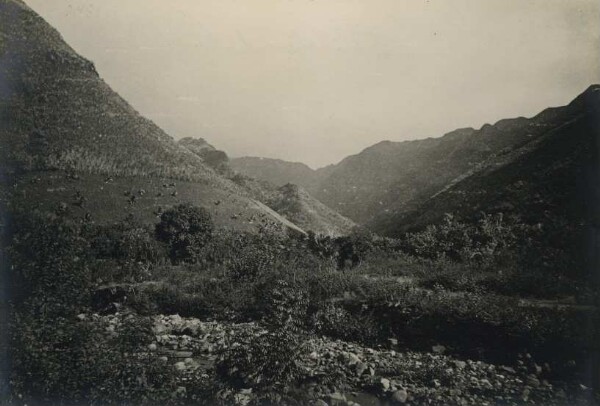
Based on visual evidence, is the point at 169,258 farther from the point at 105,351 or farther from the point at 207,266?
the point at 105,351

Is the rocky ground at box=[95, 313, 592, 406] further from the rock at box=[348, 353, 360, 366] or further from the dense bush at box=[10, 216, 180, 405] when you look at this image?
the dense bush at box=[10, 216, 180, 405]

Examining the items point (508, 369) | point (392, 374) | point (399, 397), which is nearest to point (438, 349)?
point (508, 369)

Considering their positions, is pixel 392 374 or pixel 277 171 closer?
pixel 392 374

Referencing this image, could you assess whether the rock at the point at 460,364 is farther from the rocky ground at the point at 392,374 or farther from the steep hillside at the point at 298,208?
the steep hillside at the point at 298,208

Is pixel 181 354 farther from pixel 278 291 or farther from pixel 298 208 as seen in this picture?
pixel 298 208

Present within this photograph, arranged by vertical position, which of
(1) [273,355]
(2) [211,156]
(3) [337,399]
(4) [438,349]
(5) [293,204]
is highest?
(2) [211,156]

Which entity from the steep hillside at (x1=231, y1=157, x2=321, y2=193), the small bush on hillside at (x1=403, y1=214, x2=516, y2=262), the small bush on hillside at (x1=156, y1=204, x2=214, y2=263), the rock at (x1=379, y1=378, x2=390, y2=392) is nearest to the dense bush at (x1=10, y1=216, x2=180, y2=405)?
the rock at (x1=379, y1=378, x2=390, y2=392)

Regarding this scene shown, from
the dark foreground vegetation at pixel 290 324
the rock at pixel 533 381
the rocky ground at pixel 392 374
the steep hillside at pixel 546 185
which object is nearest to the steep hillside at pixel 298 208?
the steep hillside at pixel 546 185
